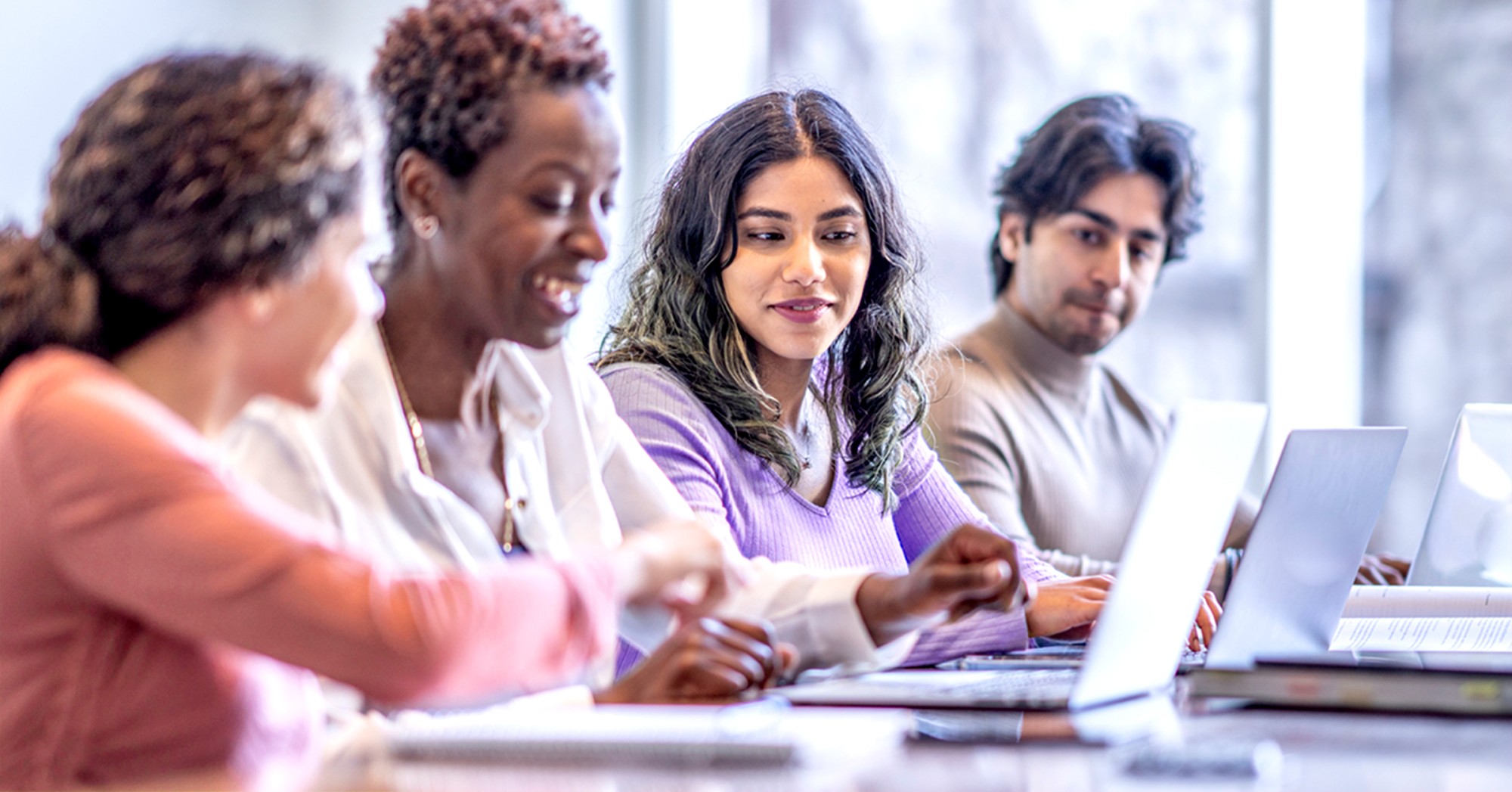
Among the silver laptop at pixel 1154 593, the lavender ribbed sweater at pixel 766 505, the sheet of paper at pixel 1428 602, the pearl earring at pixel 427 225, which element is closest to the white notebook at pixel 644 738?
the silver laptop at pixel 1154 593

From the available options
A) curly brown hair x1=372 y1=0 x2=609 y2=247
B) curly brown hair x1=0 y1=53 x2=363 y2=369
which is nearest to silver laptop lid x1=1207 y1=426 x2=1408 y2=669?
curly brown hair x1=372 y1=0 x2=609 y2=247

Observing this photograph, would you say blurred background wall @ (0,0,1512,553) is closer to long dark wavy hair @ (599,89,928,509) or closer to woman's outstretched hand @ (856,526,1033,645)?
long dark wavy hair @ (599,89,928,509)

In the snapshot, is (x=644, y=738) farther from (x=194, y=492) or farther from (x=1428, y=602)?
(x=1428, y=602)

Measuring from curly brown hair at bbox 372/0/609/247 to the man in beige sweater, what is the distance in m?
1.56

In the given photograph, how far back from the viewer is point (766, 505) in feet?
6.31

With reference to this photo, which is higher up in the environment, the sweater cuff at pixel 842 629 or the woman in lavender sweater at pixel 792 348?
the woman in lavender sweater at pixel 792 348

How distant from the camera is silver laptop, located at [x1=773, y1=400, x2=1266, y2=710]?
123cm

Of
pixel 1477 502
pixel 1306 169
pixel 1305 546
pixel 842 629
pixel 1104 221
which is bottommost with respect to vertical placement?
pixel 842 629

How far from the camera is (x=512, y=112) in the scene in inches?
51.4

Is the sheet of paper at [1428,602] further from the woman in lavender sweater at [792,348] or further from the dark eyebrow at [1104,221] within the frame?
the dark eyebrow at [1104,221]

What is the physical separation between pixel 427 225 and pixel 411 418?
18 cm

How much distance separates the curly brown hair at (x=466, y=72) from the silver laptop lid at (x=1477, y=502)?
1.21 meters

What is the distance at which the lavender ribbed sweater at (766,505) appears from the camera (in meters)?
1.82

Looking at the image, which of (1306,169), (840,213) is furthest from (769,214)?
(1306,169)
